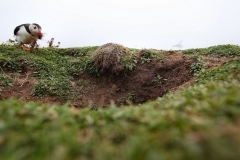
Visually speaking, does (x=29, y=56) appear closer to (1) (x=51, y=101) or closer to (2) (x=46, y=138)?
(1) (x=51, y=101)

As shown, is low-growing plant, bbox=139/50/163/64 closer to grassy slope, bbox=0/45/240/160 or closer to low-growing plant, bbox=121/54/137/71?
low-growing plant, bbox=121/54/137/71

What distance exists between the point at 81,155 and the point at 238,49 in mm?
8536

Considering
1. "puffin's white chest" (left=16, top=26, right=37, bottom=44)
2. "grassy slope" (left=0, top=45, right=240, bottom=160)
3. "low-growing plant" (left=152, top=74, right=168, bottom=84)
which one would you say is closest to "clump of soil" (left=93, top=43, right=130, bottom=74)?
"low-growing plant" (left=152, top=74, right=168, bottom=84)

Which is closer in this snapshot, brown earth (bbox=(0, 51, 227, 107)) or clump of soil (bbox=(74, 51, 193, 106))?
brown earth (bbox=(0, 51, 227, 107))

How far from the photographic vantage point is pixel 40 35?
928 centimetres

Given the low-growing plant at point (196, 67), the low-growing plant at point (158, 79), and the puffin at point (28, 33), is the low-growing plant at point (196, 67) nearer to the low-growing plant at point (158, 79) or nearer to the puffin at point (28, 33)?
the low-growing plant at point (158, 79)

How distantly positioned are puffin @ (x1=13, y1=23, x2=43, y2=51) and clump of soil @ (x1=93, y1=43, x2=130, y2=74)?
8.49ft

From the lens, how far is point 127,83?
8031 millimetres

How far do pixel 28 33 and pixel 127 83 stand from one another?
4.47m

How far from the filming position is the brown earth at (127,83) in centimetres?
721

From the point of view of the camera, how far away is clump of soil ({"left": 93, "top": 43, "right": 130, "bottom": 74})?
822 centimetres

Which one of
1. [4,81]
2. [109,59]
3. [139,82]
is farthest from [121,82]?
[4,81]

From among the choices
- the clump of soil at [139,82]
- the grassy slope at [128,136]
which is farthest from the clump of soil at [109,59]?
the grassy slope at [128,136]

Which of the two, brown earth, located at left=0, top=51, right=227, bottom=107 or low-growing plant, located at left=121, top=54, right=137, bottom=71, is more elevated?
low-growing plant, located at left=121, top=54, right=137, bottom=71
